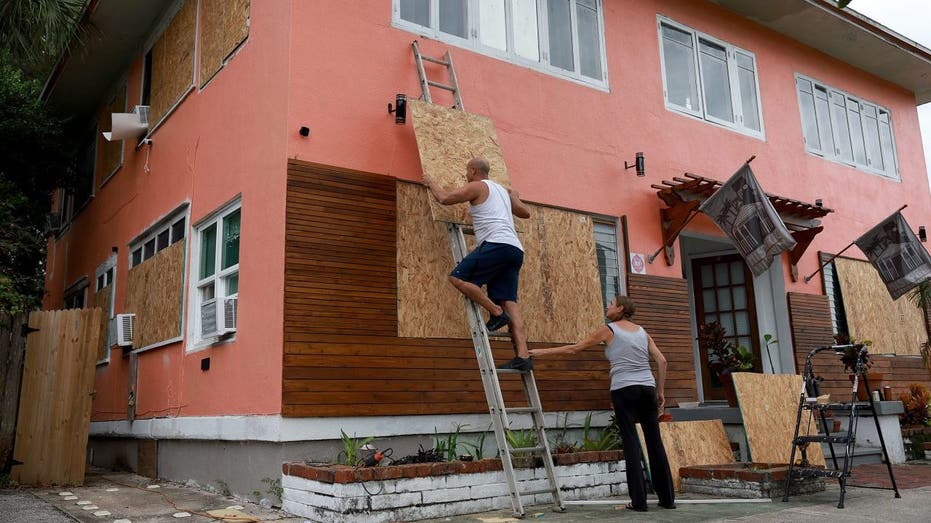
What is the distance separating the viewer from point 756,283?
38.4 ft

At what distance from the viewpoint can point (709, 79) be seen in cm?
1133

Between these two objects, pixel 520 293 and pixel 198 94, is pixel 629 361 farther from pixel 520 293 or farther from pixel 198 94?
pixel 198 94

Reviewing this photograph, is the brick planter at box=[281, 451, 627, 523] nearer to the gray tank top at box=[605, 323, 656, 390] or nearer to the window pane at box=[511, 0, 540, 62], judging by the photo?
the gray tank top at box=[605, 323, 656, 390]

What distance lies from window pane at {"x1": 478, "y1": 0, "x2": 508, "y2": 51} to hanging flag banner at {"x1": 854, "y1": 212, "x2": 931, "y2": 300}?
6857 millimetres

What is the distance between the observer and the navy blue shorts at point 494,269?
6469 millimetres

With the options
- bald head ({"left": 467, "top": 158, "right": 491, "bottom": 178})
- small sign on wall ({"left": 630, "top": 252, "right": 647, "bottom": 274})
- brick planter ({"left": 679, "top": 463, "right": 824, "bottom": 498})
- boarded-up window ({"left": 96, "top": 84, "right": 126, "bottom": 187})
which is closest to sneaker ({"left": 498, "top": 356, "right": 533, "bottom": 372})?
bald head ({"left": 467, "top": 158, "right": 491, "bottom": 178})

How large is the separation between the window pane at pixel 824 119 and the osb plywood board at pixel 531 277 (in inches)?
236

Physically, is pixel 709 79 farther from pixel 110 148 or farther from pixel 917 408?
pixel 110 148

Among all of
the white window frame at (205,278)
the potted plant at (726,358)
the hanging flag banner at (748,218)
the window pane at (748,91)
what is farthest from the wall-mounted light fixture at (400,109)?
the window pane at (748,91)

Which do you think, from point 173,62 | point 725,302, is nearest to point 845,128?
point 725,302

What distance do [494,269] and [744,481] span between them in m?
3.15

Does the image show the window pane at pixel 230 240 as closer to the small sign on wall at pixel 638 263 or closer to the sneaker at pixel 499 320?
the sneaker at pixel 499 320

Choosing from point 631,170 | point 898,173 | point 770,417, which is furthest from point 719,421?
point 898,173

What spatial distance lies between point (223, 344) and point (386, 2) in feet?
13.2
